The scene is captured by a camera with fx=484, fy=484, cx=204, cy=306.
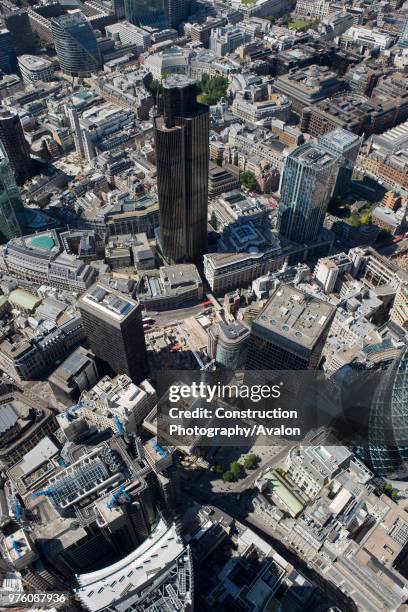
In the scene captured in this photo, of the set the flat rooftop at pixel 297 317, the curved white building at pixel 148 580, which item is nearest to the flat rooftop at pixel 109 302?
the flat rooftop at pixel 297 317

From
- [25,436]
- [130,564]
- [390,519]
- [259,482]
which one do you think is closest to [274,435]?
[259,482]

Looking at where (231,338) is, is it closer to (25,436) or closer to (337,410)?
(337,410)

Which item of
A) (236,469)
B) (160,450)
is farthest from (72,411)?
(236,469)

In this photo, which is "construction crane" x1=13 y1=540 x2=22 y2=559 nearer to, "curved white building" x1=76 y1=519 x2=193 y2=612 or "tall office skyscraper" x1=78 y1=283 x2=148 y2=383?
"curved white building" x1=76 y1=519 x2=193 y2=612

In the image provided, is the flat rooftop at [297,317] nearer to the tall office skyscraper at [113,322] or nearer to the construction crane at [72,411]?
the tall office skyscraper at [113,322]

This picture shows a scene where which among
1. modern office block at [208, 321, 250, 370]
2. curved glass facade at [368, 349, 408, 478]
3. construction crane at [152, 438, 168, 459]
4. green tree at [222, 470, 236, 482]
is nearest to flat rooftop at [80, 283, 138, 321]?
modern office block at [208, 321, 250, 370]
